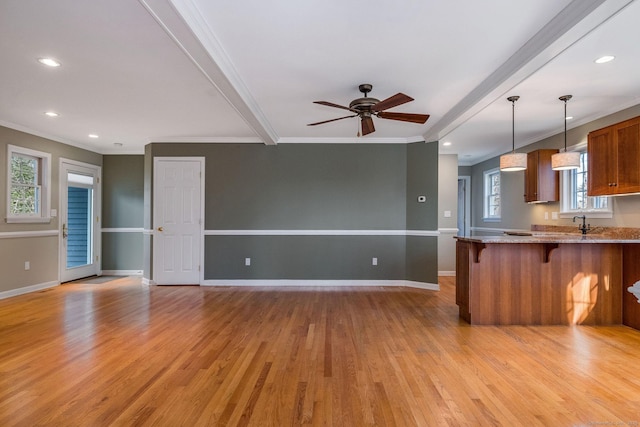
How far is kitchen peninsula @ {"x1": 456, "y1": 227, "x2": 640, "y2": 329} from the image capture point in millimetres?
3824

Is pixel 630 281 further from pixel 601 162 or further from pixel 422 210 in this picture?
pixel 422 210

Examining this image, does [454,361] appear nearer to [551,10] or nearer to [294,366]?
[294,366]

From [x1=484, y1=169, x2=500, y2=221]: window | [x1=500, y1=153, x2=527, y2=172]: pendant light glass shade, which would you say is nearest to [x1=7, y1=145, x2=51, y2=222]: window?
[x1=500, y1=153, x2=527, y2=172]: pendant light glass shade

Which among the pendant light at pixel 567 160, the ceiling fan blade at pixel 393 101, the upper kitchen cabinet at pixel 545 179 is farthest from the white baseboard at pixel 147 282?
the upper kitchen cabinet at pixel 545 179

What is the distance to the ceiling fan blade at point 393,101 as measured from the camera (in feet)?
10.1

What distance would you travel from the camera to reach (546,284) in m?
3.84

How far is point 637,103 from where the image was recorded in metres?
4.05

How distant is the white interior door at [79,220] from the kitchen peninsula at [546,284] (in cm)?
655

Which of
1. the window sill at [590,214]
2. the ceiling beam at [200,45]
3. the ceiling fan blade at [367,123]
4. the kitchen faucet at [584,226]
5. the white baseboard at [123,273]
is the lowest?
the white baseboard at [123,273]

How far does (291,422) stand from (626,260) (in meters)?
3.95

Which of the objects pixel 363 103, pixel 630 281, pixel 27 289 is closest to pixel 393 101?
pixel 363 103

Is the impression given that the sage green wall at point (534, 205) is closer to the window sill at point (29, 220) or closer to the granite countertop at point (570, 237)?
the granite countertop at point (570, 237)

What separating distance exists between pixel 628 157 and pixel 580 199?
1384mm

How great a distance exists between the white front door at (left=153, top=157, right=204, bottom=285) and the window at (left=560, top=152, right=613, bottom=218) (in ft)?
19.1
